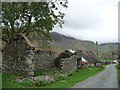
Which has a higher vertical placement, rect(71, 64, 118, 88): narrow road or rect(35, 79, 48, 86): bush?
rect(35, 79, 48, 86): bush

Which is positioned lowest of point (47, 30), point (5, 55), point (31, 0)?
point (5, 55)

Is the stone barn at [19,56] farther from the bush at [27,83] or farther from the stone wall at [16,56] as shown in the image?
the bush at [27,83]

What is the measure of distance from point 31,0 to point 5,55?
8008 millimetres

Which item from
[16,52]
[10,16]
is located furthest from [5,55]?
[10,16]

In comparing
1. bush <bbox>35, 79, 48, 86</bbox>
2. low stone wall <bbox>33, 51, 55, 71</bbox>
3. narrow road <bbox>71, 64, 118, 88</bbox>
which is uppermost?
low stone wall <bbox>33, 51, 55, 71</bbox>

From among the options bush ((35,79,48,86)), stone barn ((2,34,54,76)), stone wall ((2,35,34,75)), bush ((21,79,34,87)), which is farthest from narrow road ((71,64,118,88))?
stone wall ((2,35,34,75))

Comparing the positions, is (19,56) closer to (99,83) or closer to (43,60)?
(43,60)

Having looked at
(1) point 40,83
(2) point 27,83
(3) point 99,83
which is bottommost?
(3) point 99,83

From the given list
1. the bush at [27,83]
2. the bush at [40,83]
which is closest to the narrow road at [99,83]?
the bush at [40,83]

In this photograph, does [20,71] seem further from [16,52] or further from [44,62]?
[44,62]

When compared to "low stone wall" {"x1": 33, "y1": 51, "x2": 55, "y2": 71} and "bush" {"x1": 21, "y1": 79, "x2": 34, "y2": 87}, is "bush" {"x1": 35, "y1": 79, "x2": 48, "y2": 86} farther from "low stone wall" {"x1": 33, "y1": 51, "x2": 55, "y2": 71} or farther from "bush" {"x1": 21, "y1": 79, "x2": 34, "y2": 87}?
"low stone wall" {"x1": 33, "y1": 51, "x2": 55, "y2": 71}

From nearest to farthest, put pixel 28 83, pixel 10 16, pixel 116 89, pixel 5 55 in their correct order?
pixel 116 89
pixel 28 83
pixel 10 16
pixel 5 55

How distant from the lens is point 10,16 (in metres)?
22.5

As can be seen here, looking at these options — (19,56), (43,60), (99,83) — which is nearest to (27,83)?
(19,56)
